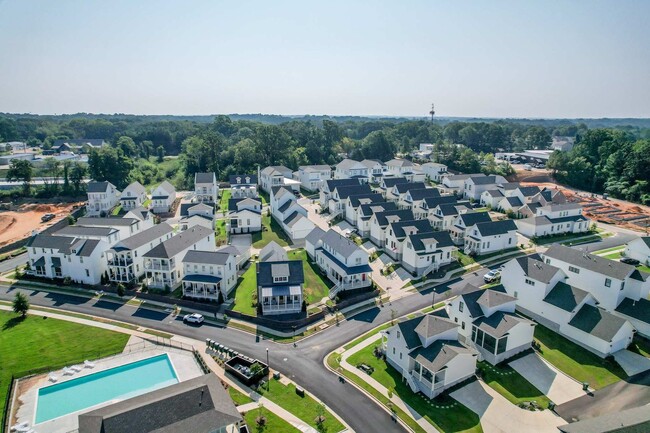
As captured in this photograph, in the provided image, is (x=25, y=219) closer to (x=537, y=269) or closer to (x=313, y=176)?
(x=313, y=176)

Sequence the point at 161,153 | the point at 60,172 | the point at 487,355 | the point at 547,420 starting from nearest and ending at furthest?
the point at 547,420 < the point at 487,355 < the point at 60,172 < the point at 161,153

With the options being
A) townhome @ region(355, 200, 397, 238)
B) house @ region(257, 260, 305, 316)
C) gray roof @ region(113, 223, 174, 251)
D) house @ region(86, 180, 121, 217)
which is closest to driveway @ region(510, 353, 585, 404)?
house @ region(257, 260, 305, 316)

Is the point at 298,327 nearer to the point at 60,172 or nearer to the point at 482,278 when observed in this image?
the point at 482,278

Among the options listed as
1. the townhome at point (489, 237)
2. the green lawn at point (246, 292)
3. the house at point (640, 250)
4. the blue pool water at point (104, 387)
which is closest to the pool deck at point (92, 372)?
the blue pool water at point (104, 387)

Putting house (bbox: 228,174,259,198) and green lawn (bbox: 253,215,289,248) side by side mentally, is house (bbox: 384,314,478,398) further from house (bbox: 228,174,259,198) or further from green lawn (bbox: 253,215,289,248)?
house (bbox: 228,174,259,198)

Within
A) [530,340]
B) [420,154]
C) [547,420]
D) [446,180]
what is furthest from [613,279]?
[420,154]
